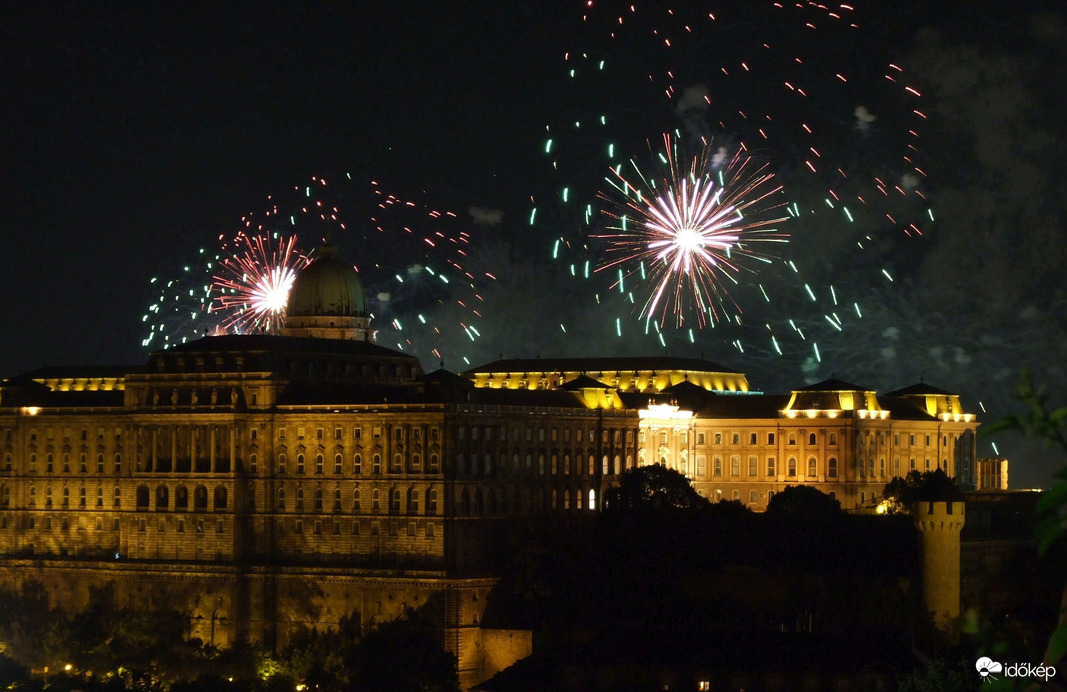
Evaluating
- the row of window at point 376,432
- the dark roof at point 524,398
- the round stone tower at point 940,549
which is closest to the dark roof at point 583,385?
the dark roof at point 524,398

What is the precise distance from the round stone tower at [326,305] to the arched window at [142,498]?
1503 centimetres

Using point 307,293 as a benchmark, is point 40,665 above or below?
below

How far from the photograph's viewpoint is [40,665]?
116875 mm

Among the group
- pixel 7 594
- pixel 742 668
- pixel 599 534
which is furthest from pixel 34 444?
pixel 742 668

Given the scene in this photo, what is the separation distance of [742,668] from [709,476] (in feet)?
223

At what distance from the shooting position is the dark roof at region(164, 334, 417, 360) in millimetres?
124438

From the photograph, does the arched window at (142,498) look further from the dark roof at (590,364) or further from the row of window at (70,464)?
the dark roof at (590,364)

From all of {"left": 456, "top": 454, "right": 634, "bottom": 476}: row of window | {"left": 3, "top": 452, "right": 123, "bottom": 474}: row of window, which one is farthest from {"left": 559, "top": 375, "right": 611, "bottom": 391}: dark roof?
{"left": 3, "top": 452, "right": 123, "bottom": 474}: row of window

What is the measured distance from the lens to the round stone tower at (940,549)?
3903 inches

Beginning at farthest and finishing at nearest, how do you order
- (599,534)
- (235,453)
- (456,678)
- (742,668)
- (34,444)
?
1. (34,444)
2. (235,453)
3. (599,534)
4. (456,678)
5. (742,668)

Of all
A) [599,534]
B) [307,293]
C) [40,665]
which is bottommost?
[40,665]

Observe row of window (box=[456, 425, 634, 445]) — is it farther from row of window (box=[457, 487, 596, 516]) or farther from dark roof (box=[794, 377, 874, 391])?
dark roof (box=[794, 377, 874, 391])

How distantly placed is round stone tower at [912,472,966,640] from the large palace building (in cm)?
2079

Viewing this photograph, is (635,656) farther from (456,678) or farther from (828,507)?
(828,507)
